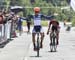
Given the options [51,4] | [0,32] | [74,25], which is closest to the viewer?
[0,32]

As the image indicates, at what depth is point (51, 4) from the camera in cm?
12338

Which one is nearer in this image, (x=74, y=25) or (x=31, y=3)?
(x=74, y=25)

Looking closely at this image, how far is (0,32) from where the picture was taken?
2681 centimetres

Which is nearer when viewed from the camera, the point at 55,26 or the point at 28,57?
the point at 28,57

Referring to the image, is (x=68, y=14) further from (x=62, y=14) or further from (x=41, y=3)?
(x=41, y=3)

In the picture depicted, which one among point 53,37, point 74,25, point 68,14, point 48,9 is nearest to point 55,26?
point 53,37

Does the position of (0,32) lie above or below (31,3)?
above

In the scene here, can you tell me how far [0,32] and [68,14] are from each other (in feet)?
251

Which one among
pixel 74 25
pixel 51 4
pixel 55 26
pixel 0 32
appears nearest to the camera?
pixel 55 26

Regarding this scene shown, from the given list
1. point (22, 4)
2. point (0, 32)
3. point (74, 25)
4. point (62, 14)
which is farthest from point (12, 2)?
point (0, 32)

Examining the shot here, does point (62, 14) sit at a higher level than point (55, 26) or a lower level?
lower

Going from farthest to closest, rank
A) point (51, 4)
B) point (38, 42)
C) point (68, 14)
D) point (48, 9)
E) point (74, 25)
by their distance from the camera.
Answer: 1. point (51, 4)
2. point (48, 9)
3. point (68, 14)
4. point (74, 25)
5. point (38, 42)

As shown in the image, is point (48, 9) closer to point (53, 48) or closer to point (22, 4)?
point (22, 4)

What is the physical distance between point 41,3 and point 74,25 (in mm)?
41672
